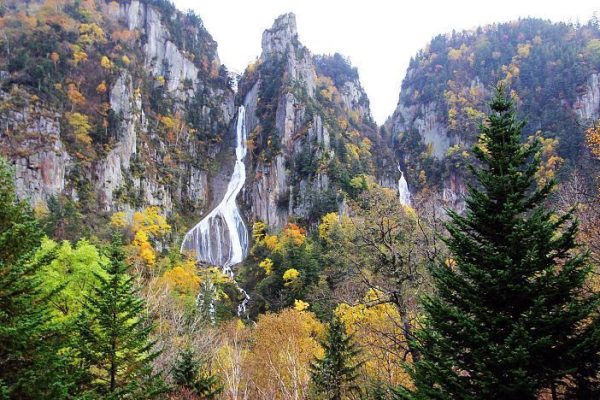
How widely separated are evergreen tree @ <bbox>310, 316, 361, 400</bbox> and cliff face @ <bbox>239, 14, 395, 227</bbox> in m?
53.1

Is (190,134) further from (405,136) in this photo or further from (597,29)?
(597,29)

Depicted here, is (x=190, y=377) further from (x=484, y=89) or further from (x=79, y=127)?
(x=484, y=89)

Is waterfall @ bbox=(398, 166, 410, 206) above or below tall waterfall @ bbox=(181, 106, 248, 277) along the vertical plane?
above

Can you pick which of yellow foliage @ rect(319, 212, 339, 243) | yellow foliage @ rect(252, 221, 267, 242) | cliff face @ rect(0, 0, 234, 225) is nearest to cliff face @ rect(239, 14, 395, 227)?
yellow foliage @ rect(252, 221, 267, 242)

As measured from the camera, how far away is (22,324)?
25.3 ft

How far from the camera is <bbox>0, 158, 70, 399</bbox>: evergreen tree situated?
25.1ft

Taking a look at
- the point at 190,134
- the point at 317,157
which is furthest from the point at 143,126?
the point at 317,157

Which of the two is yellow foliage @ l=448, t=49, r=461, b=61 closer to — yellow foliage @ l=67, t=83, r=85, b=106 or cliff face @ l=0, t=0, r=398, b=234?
cliff face @ l=0, t=0, r=398, b=234

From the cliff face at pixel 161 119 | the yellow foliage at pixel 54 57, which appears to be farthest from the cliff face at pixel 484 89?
the yellow foliage at pixel 54 57

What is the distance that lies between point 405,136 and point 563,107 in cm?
4091

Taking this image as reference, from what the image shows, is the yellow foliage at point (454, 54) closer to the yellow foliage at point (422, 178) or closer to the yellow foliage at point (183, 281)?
the yellow foliage at point (422, 178)

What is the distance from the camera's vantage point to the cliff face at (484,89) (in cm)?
9831

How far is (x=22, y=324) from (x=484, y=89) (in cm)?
13031

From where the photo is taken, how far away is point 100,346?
1062 cm
